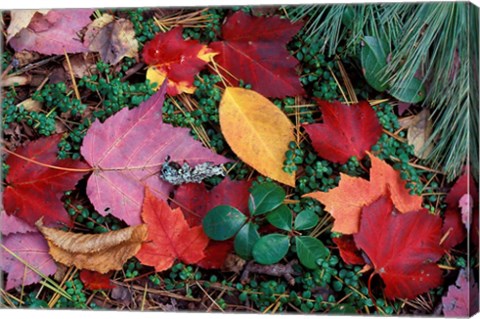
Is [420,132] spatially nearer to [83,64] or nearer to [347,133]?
[347,133]

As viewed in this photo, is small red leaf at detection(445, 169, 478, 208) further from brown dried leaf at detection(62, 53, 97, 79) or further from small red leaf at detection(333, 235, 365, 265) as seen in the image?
brown dried leaf at detection(62, 53, 97, 79)

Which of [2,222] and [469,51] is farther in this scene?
[2,222]

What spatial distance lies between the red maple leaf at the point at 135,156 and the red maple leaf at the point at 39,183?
5 centimetres

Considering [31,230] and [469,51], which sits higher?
[469,51]

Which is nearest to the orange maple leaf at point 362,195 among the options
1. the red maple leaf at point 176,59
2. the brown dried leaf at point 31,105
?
the red maple leaf at point 176,59

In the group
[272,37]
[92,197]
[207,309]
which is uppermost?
[272,37]

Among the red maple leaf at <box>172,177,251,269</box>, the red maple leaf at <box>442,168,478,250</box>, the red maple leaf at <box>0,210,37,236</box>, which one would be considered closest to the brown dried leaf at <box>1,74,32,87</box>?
the red maple leaf at <box>0,210,37,236</box>

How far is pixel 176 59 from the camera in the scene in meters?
1.22

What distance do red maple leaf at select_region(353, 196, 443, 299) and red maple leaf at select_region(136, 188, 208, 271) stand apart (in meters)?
0.28

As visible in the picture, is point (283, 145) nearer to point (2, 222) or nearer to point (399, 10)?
point (399, 10)

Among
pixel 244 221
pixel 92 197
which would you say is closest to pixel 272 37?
pixel 244 221

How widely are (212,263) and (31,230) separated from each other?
1.11ft

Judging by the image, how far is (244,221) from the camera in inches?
46.0

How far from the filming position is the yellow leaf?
118cm
